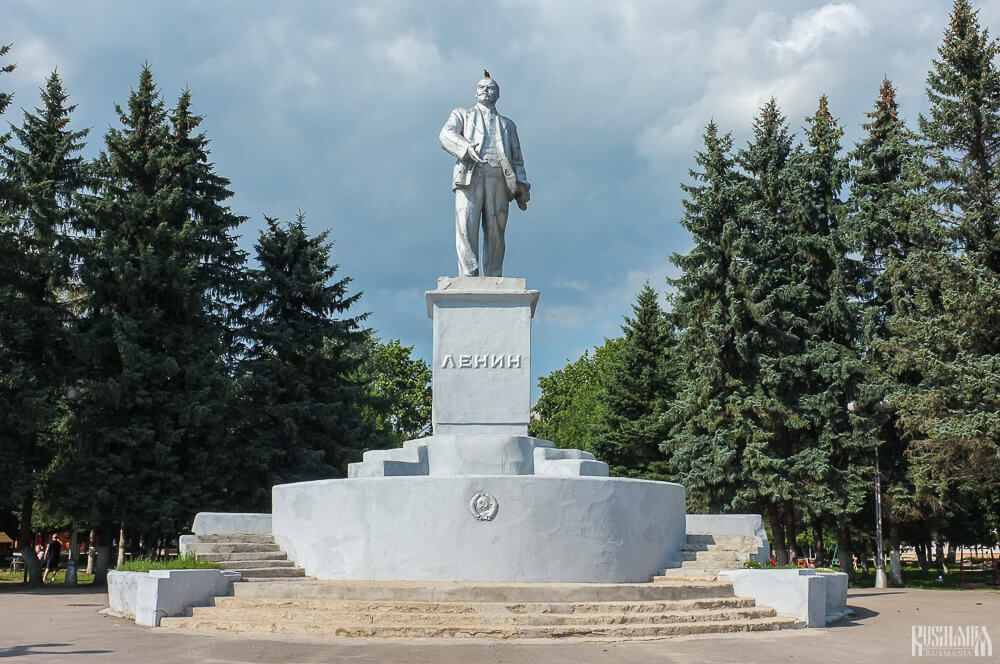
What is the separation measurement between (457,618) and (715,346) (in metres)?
18.4

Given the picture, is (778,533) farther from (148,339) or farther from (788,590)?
(148,339)

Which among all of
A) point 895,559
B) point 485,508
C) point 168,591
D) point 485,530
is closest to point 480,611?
point 485,530

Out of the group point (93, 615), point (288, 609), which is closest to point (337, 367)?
point (93, 615)

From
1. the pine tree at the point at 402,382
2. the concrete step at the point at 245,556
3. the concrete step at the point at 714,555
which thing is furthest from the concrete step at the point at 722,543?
the pine tree at the point at 402,382

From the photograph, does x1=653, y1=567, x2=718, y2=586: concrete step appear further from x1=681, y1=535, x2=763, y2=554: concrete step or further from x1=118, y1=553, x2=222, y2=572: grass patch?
x1=118, y1=553, x2=222, y2=572: grass patch

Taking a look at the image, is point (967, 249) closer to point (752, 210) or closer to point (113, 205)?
point (752, 210)

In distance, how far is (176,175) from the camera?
25.4 metres

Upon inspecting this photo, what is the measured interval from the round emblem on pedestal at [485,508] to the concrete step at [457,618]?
164 centimetres

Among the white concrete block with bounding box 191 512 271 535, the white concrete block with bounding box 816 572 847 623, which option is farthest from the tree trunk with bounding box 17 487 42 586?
the white concrete block with bounding box 816 572 847 623

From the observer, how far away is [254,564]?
11.6 m

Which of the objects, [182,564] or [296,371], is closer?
[182,564]

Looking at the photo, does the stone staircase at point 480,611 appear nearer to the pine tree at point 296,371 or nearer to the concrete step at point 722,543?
the concrete step at point 722,543

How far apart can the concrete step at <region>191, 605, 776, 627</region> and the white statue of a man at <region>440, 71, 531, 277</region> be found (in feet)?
19.2

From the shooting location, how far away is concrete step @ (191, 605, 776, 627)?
8922 mm
